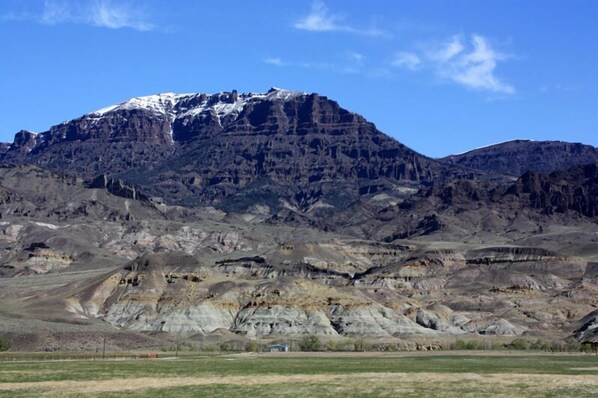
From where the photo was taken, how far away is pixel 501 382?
74.4 m

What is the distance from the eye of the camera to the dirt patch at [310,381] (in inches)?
2766

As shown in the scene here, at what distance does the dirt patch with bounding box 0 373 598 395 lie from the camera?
70250mm

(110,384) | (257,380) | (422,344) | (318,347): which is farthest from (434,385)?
(422,344)

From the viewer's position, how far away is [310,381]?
3014 inches

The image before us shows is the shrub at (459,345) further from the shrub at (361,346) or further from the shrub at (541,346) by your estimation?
the shrub at (361,346)

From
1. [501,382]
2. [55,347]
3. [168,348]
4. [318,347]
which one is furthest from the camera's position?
[318,347]

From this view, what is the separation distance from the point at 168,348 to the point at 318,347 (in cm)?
2796

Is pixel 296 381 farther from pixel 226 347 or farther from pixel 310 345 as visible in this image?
pixel 310 345

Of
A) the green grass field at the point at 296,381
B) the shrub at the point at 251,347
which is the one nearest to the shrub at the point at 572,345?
the shrub at the point at 251,347

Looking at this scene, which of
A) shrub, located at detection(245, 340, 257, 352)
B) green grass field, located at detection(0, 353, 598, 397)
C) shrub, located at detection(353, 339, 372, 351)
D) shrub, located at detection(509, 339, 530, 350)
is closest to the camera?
green grass field, located at detection(0, 353, 598, 397)

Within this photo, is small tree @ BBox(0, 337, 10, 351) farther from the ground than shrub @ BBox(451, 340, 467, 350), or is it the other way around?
small tree @ BBox(0, 337, 10, 351)

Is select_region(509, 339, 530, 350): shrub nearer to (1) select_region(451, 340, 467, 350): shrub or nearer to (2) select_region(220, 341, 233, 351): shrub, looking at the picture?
(1) select_region(451, 340, 467, 350): shrub

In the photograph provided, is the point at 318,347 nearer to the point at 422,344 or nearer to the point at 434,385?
the point at 422,344

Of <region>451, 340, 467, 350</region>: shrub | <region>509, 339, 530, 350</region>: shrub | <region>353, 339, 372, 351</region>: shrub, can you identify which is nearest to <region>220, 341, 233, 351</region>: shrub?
<region>353, 339, 372, 351</region>: shrub
